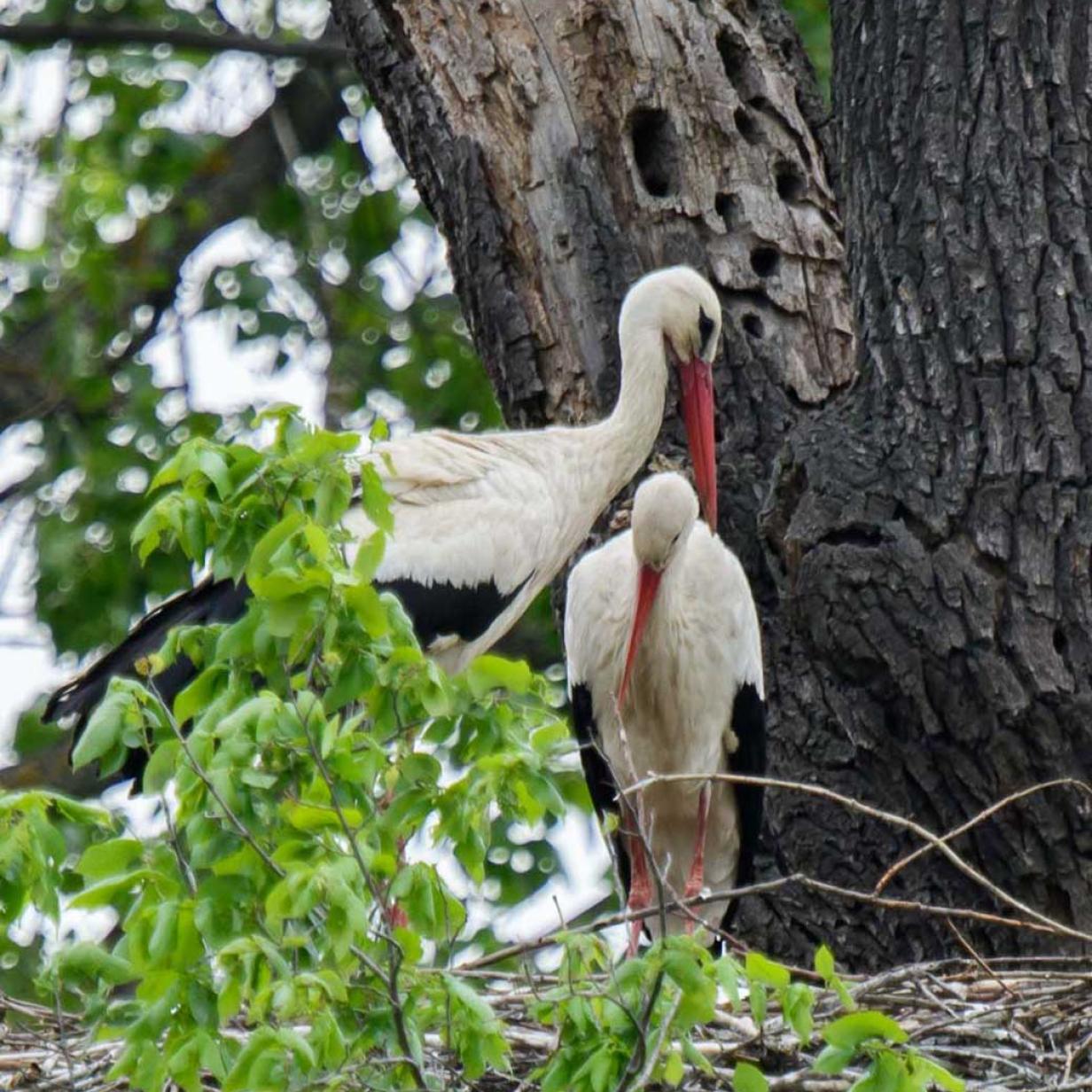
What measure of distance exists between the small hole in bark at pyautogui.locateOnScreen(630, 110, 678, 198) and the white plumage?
29cm

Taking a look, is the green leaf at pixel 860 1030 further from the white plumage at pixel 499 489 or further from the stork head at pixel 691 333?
the white plumage at pixel 499 489

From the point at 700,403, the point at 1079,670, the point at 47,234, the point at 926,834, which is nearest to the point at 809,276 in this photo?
the point at 700,403

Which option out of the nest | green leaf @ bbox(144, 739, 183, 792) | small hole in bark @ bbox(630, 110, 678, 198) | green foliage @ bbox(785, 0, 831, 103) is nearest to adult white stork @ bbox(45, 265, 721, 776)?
small hole in bark @ bbox(630, 110, 678, 198)

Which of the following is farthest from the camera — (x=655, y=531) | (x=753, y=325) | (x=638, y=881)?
(x=638, y=881)

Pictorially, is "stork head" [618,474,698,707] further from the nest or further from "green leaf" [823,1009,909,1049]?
"green leaf" [823,1009,909,1049]

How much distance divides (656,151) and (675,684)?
1.38 metres

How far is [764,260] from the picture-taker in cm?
641

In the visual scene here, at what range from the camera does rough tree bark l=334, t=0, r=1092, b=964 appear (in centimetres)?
509

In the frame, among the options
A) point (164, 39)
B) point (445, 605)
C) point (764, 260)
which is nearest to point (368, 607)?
point (445, 605)

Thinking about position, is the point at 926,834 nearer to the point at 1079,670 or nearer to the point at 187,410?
the point at 1079,670

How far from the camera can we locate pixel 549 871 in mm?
9625

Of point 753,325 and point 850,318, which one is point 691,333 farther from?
point 850,318

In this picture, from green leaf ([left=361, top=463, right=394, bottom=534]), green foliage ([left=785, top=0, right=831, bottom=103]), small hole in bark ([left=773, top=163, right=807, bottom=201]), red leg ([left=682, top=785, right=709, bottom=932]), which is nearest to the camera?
green leaf ([left=361, top=463, right=394, bottom=534])

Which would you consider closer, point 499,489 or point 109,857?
point 109,857
